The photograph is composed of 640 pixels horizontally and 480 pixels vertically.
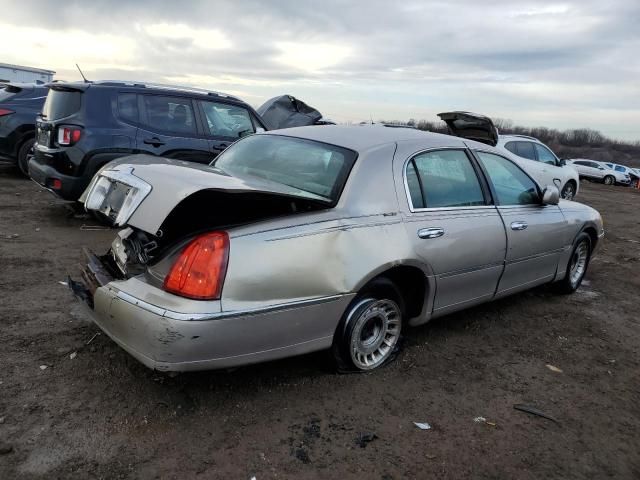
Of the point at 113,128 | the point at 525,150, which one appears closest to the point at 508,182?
the point at 113,128

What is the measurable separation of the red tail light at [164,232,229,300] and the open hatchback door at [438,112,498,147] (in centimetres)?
782

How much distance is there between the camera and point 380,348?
→ 11.7 ft

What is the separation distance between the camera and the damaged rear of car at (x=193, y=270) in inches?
102

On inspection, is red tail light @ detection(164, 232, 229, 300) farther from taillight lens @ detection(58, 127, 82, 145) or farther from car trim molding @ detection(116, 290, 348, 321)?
taillight lens @ detection(58, 127, 82, 145)

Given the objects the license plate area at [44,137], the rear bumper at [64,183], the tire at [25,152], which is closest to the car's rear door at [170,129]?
the rear bumper at [64,183]

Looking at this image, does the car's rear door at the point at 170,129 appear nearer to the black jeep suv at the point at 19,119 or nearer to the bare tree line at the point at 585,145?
the black jeep suv at the point at 19,119

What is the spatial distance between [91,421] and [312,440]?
114 centimetres

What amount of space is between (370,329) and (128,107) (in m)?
4.78

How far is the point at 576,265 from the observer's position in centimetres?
555

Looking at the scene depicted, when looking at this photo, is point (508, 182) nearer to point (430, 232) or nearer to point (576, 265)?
point (430, 232)

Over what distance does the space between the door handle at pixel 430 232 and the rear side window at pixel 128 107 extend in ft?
15.1

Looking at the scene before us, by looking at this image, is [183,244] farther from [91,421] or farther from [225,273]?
[91,421]

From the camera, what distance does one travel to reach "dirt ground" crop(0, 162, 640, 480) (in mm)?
2523

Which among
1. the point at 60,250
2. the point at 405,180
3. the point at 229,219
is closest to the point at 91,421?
the point at 229,219
